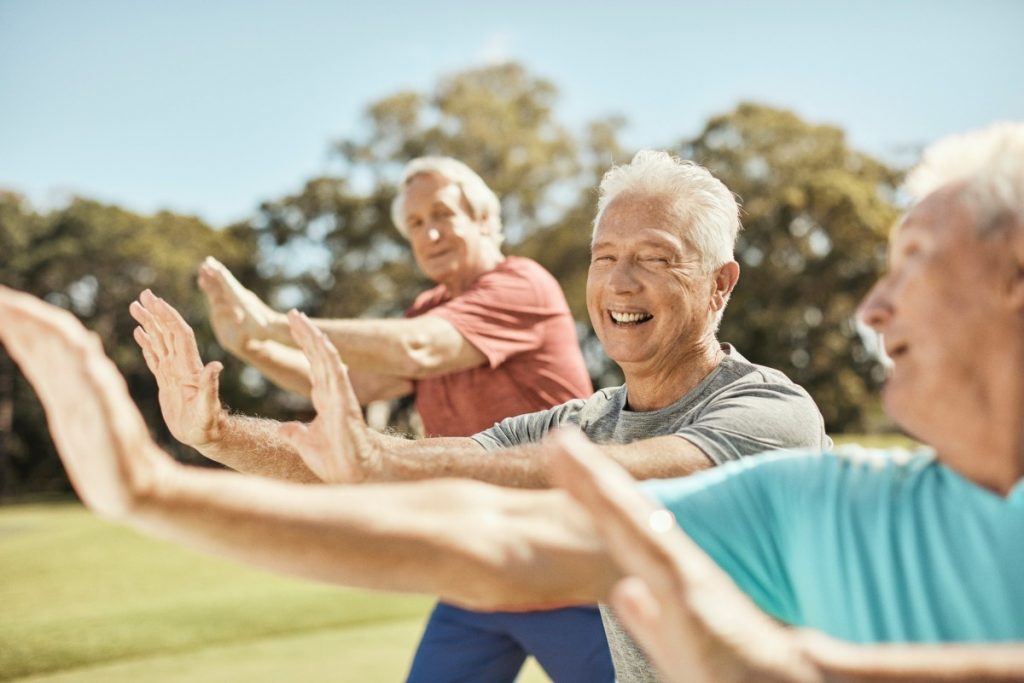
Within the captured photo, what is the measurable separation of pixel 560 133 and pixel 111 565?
17296 millimetres

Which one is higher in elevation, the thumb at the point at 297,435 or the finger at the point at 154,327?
the finger at the point at 154,327

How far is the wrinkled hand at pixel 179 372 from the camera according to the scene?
217cm

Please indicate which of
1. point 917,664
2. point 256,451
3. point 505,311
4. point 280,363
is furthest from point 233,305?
point 917,664

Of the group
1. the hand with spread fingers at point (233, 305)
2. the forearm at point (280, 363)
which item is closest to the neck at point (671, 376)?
the hand with spread fingers at point (233, 305)

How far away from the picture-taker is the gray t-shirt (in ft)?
6.07

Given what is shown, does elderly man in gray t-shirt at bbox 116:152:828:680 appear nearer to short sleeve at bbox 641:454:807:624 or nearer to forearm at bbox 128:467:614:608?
short sleeve at bbox 641:454:807:624

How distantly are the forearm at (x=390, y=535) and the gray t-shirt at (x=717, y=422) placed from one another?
2.22 feet

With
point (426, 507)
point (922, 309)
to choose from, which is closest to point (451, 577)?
point (426, 507)

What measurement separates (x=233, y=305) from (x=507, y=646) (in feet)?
4.74

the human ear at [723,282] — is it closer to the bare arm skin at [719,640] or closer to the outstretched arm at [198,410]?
the outstretched arm at [198,410]

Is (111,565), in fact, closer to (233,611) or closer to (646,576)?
(233,611)

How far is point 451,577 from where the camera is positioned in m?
1.10

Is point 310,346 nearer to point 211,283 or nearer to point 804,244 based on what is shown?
point 211,283

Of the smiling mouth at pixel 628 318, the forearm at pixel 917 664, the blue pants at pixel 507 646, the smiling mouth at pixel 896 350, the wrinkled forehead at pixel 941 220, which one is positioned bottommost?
the blue pants at pixel 507 646
